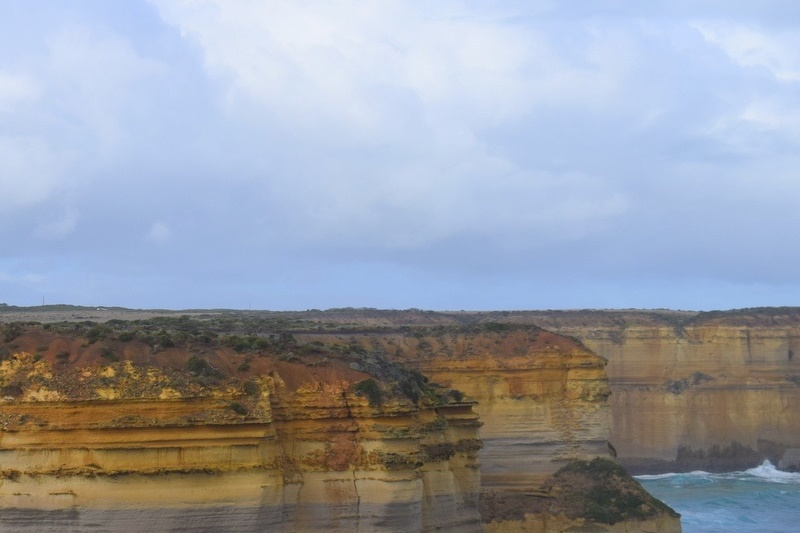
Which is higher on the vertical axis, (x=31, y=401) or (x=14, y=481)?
(x=31, y=401)

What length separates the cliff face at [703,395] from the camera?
9400cm

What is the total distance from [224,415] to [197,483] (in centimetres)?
143

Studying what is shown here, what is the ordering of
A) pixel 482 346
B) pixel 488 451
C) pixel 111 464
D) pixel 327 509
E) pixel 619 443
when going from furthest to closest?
pixel 619 443
pixel 482 346
pixel 488 451
pixel 327 509
pixel 111 464

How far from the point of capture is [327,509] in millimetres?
26984

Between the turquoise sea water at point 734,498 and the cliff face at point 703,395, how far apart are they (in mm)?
1627

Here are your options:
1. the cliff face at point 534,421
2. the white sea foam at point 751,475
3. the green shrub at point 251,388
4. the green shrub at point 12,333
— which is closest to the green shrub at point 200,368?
the green shrub at point 251,388

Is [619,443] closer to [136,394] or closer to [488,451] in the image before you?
[488,451]

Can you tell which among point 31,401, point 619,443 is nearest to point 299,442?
point 31,401

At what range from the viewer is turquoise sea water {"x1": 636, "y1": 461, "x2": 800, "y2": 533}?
69938 mm

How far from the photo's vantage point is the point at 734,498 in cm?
8094

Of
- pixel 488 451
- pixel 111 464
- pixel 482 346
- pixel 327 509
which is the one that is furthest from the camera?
pixel 482 346

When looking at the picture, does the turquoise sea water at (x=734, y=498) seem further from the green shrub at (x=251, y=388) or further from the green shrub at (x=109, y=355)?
the green shrub at (x=109, y=355)

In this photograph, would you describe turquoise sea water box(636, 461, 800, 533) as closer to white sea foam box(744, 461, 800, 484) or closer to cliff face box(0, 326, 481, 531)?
white sea foam box(744, 461, 800, 484)

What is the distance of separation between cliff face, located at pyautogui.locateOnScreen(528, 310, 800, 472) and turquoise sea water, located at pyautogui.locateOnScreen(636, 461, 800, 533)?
1627 millimetres
